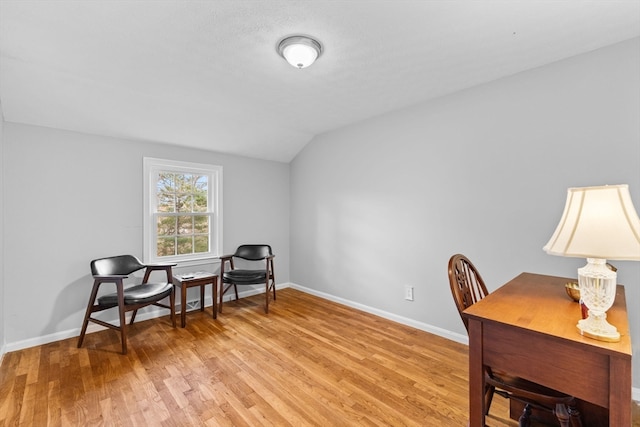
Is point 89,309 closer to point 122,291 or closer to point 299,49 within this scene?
point 122,291

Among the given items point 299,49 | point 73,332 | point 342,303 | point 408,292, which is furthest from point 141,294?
point 408,292

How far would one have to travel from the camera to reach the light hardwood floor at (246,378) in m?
1.70

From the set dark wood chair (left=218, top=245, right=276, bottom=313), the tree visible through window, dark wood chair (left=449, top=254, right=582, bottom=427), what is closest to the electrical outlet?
dark wood chair (left=449, top=254, right=582, bottom=427)

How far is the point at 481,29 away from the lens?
5.76 feet

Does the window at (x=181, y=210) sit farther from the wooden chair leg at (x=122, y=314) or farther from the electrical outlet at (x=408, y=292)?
the electrical outlet at (x=408, y=292)

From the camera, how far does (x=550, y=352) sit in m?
1.05

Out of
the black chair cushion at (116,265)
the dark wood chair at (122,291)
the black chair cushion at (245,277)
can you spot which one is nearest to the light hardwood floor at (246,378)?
the dark wood chair at (122,291)

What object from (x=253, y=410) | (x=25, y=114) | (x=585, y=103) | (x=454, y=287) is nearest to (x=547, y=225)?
(x=585, y=103)

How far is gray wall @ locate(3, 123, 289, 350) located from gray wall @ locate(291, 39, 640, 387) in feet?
7.93

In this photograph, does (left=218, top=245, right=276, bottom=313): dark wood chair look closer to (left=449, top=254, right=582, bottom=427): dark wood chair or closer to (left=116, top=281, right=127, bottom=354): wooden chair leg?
(left=116, top=281, right=127, bottom=354): wooden chair leg

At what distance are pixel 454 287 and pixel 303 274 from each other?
3.13 m

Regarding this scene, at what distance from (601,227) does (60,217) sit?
3.96 metres

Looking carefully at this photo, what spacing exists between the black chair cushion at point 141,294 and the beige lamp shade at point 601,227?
3027 mm

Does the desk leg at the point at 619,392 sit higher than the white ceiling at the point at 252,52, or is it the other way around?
the white ceiling at the point at 252,52
